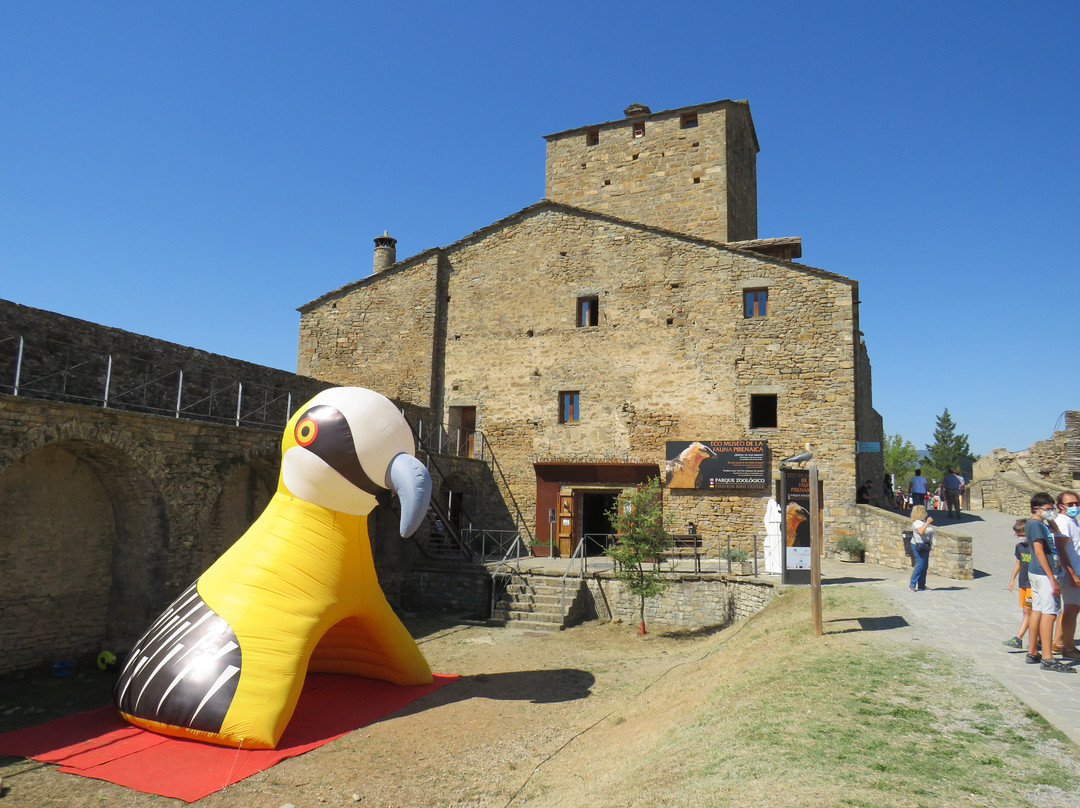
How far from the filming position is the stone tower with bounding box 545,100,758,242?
66.7 feet

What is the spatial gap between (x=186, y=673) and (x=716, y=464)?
1333 centimetres

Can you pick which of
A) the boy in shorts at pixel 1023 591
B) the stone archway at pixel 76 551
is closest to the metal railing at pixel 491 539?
the stone archway at pixel 76 551

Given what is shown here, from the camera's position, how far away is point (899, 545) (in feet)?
46.0

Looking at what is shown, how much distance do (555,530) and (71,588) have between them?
38.4 ft

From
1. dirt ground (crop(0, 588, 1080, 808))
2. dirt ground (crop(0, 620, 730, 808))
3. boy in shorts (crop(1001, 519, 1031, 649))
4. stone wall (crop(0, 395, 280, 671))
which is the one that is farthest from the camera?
stone wall (crop(0, 395, 280, 671))

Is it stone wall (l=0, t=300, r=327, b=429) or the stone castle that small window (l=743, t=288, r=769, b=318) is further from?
stone wall (l=0, t=300, r=327, b=429)

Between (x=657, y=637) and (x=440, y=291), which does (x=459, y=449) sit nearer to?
(x=440, y=291)

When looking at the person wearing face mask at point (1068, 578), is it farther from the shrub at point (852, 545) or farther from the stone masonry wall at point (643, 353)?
the stone masonry wall at point (643, 353)

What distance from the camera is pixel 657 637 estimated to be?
13211 mm

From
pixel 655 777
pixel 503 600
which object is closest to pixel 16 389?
pixel 655 777

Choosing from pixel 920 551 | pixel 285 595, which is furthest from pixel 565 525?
pixel 285 595

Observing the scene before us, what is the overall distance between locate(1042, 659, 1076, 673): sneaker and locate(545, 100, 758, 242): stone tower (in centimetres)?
1538

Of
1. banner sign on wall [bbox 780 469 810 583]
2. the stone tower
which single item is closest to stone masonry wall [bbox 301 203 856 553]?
the stone tower

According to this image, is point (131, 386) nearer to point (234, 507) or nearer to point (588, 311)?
point (234, 507)
